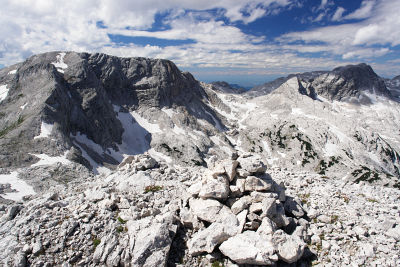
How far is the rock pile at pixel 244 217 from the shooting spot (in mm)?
12359

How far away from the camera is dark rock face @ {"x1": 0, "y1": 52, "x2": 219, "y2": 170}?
6594 cm

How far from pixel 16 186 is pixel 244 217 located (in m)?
53.6

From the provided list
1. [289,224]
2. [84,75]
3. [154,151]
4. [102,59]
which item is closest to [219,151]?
[154,151]

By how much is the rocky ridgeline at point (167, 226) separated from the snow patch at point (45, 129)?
62.0 metres

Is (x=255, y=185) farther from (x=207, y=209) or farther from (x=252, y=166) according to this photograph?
(x=207, y=209)

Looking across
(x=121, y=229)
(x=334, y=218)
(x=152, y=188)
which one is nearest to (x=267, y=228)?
(x=334, y=218)

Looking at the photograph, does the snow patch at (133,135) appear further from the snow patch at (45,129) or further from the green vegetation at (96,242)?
the green vegetation at (96,242)

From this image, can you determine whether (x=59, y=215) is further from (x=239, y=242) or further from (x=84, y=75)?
(x=84, y=75)

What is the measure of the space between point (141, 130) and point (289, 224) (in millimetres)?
120067

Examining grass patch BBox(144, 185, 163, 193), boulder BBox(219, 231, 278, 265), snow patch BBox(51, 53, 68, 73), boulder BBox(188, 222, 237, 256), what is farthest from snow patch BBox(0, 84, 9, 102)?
boulder BBox(219, 231, 278, 265)

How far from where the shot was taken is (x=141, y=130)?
5049 inches

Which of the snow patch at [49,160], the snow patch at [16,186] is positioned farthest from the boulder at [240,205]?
the snow patch at [49,160]

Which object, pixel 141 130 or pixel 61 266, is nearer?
pixel 61 266

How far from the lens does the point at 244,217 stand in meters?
13.9
